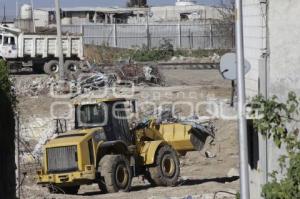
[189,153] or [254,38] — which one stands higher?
[254,38]

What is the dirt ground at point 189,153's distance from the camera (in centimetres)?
2000

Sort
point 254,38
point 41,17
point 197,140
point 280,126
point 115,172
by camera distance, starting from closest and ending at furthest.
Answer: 1. point 280,126
2. point 254,38
3. point 115,172
4. point 197,140
5. point 41,17

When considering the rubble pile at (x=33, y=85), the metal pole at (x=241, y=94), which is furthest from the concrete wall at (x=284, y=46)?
the rubble pile at (x=33, y=85)

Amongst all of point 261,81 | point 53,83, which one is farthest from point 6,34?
point 261,81

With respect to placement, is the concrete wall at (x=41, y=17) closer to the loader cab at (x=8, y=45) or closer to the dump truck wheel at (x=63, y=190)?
the loader cab at (x=8, y=45)

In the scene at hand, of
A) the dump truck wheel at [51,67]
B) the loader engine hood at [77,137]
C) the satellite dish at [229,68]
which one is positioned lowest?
the loader engine hood at [77,137]

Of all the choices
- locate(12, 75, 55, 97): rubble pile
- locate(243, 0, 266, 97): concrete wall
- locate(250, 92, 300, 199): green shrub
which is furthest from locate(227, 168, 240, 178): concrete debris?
locate(12, 75, 55, 97): rubble pile

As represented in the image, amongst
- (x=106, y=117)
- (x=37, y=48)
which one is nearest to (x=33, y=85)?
(x=37, y=48)

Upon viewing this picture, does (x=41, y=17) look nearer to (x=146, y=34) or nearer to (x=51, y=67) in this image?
(x=146, y=34)

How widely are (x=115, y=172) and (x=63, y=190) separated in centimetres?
168

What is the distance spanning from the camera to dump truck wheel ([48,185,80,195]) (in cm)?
2086

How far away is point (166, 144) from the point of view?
2241 centimetres

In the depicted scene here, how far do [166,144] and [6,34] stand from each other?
30.3 metres

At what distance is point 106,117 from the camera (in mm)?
20453
